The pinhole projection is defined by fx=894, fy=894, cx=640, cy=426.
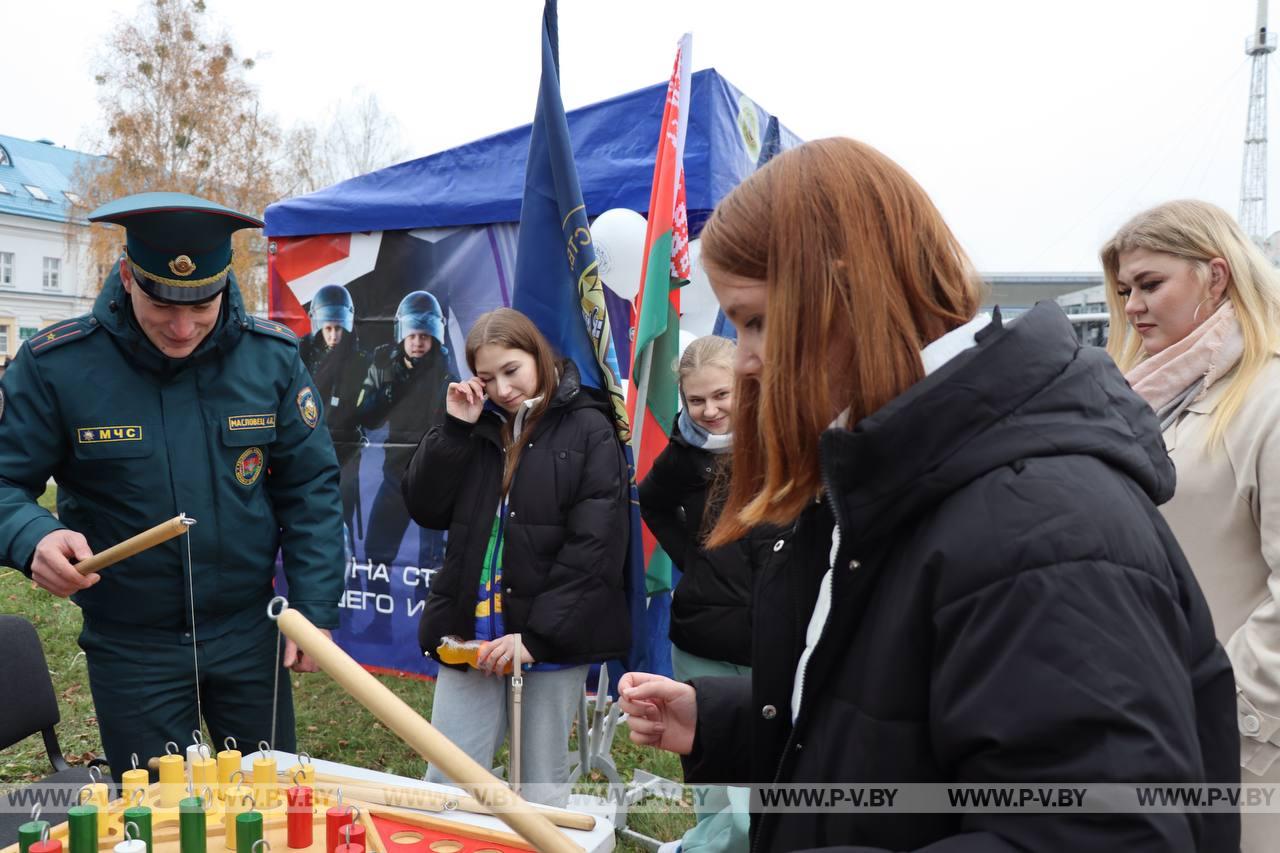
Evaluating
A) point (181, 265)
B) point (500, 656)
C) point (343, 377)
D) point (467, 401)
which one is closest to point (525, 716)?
point (500, 656)

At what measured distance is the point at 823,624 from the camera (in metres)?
0.97

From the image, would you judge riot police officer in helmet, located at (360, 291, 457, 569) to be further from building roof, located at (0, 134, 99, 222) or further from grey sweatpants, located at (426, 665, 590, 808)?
building roof, located at (0, 134, 99, 222)

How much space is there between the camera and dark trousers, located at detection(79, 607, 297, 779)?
2344 millimetres

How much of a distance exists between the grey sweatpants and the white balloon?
5.99ft

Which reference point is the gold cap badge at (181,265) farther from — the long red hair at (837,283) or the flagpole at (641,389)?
the long red hair at (837,283)

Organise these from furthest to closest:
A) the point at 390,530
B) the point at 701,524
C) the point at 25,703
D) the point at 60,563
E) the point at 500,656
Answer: the point at 390,530
the point at 701,524
the point at 500,656
the point at 25,703
the point at 60,563

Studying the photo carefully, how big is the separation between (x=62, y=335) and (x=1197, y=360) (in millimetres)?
2864

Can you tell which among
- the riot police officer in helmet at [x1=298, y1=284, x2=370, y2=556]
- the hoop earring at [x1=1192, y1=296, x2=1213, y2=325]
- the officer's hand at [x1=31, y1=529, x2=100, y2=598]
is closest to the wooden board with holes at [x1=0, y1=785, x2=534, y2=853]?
the officer's hand at [x1=31, y1=529, x2=100, y2=598]

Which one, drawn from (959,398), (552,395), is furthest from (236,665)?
(959,398)

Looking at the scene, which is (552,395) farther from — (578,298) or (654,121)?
(654,121)

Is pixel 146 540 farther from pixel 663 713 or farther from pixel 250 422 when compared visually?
pixel 663 713

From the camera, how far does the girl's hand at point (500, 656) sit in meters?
2.76

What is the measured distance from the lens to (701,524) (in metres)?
2.89

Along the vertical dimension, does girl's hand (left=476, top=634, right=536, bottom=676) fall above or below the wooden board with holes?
below
